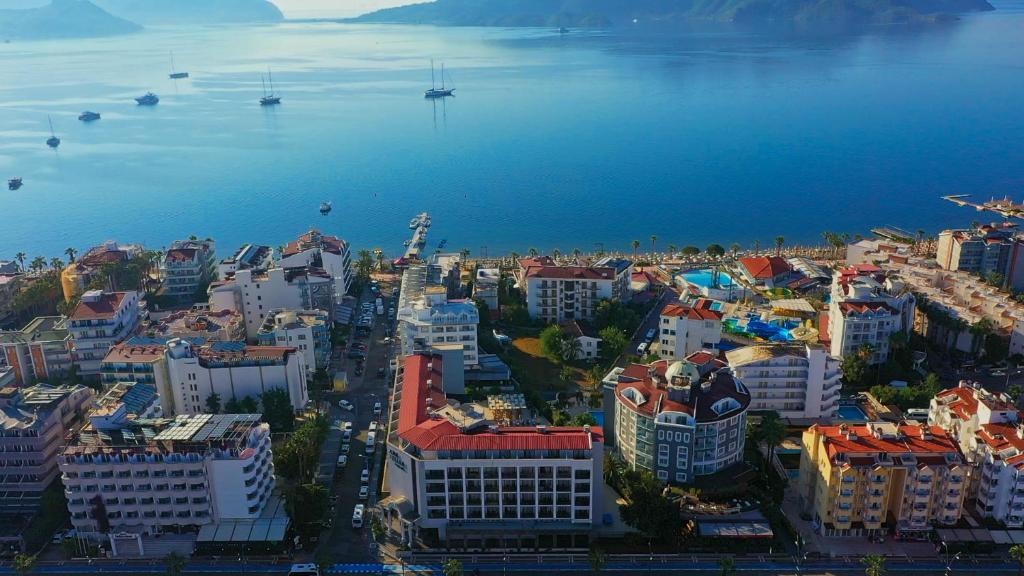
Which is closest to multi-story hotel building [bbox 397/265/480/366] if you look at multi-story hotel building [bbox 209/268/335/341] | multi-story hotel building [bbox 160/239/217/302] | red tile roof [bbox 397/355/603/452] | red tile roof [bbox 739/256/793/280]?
multi-story hotel building [bbox 209/268/335/341]

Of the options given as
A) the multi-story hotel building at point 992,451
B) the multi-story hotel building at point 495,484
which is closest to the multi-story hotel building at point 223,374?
the multi-story hotel building at point 495,484

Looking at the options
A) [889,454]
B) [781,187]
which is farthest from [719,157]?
[889,454]

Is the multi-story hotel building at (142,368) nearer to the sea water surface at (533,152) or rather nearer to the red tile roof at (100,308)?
the red tile roof at (100,308)

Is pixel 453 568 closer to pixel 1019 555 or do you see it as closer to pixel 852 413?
pixel 1019 555

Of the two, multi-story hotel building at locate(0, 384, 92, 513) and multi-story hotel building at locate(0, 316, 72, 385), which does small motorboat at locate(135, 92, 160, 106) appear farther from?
multi-story hotel building at locate(0, 384, 92, 513)

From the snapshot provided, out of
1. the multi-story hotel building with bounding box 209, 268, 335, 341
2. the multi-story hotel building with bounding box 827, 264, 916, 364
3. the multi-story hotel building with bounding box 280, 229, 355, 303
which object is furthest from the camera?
the multi-story hotel building with bounding box 280, 229, 355, 303

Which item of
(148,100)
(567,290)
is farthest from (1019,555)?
(148,100)

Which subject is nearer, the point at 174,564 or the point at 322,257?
the point at 174,564
